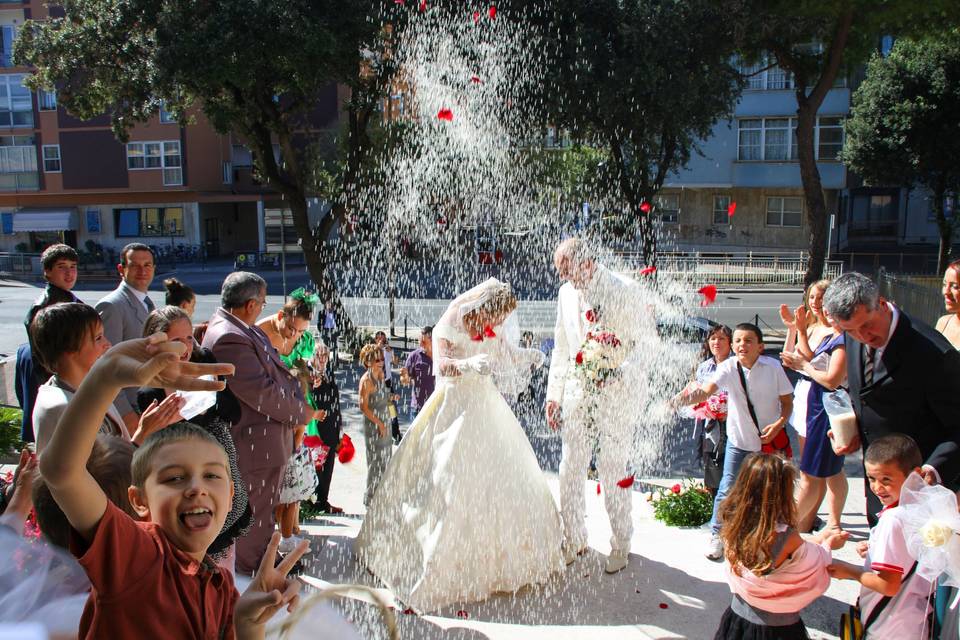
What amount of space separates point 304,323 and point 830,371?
10.7 feet

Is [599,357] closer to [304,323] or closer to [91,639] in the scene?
[304,323]

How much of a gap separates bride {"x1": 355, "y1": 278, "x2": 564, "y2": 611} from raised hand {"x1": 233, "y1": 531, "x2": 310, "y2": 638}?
226 cm

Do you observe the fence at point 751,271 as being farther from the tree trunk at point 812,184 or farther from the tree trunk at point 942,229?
the tree trunk at point 812,184

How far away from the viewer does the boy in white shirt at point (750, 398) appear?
197 inches

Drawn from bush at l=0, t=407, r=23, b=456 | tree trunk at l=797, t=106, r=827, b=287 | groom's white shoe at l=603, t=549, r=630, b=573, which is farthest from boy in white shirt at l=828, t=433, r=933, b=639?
tree trunk at l=797, t=106, r=827, b=287

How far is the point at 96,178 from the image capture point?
38.3 meters

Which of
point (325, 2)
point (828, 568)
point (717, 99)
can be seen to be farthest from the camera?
point (717, 99)

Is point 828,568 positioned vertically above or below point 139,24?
below

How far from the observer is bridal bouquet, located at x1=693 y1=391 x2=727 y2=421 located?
568cm

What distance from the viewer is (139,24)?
480 inches

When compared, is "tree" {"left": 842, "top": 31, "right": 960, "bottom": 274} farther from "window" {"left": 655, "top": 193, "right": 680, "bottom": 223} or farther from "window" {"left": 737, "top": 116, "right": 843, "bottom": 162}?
"window" {"left": 655, "top": 193, "right": 680, "bottom": 223}

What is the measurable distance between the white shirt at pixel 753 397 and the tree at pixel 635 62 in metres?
8.28

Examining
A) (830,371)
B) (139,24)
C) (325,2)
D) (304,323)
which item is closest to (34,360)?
(304,323)

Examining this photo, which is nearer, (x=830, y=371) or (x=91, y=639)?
(x=91, y=639)
